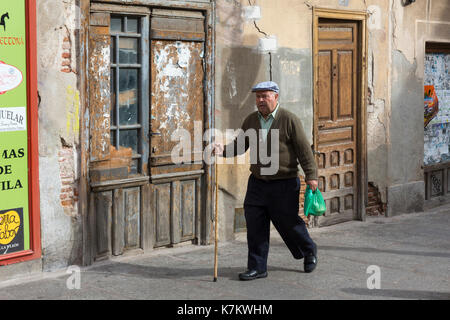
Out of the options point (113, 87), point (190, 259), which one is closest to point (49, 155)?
point (113, 87)

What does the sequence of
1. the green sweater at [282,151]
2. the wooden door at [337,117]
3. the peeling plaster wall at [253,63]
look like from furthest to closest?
the wooden door at [337,117] → the peeling plaster wall at [253,63] → the green sweater at [282,151]

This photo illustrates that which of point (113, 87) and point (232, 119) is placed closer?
point (113, 87)

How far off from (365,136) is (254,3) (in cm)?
274

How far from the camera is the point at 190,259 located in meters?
8.17

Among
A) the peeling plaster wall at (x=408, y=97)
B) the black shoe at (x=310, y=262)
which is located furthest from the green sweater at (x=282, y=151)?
the peeling plaster wall at (x=408, y=97)

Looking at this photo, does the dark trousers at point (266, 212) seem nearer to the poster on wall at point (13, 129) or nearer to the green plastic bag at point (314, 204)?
Answer: the green plastic bag at point (314, 204)

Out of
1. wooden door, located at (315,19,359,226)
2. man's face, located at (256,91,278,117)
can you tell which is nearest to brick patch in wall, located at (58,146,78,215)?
man's face, located at (256,91,278,117)

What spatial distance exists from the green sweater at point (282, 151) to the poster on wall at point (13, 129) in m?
2.13

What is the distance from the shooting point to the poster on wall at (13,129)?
6.85 meters

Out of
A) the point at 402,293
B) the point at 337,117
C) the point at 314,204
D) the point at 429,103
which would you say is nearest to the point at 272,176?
the point at 314,204
